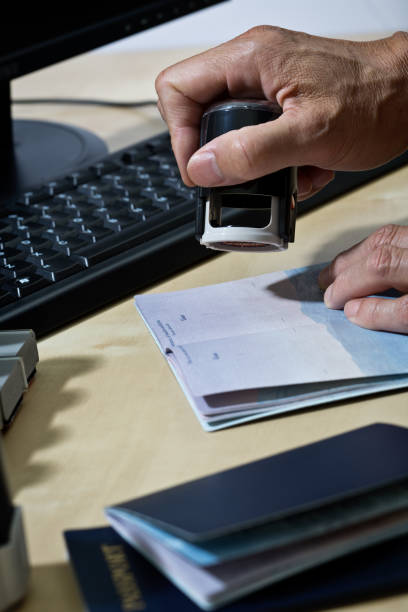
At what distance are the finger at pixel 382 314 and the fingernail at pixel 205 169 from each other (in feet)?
0.50

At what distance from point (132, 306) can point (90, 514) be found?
0.26 metres

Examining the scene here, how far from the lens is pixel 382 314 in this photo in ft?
1.93

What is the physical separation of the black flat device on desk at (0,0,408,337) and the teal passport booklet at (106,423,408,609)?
24cm

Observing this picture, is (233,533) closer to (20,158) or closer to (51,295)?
(51,295)

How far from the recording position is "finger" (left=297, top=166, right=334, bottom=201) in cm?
77

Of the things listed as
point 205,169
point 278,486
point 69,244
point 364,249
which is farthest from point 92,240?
point 278,486

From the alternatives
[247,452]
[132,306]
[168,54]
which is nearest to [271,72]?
[132,306]

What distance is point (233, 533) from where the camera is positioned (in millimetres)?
362

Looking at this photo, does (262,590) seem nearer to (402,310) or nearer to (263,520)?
(263,520)

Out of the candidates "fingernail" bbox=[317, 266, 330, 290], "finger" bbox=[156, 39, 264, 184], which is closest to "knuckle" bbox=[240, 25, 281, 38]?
"finger" bbox=[156, 39, 264, 184]

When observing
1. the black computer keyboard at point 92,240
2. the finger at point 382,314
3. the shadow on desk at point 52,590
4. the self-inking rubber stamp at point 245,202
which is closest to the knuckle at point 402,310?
the finger at point 382,314

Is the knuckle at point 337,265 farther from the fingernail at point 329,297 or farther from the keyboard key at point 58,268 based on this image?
the keyboard key at point 58,268

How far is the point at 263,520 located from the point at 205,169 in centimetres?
31

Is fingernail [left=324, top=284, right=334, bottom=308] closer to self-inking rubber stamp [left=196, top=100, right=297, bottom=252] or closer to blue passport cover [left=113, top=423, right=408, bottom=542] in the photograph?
self-inking rubber stamp [left=196, top=100, right=297, bottom=252]
